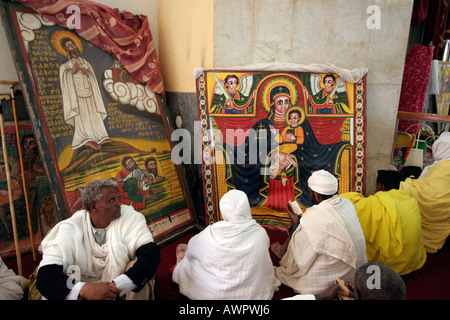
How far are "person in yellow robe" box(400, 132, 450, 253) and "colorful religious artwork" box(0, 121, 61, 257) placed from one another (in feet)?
13.2

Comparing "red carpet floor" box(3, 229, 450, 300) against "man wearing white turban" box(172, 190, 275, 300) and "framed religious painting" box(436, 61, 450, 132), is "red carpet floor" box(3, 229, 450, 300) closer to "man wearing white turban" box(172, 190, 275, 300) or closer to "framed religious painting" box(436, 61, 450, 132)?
"man wearing white turban" box(172, 190, 275, 300)

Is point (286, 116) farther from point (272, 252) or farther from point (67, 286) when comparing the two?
point (67, 286)

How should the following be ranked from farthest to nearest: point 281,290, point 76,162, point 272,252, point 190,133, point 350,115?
point 190,133
point 350,115
point 272,252
point 76,162
point 281,290

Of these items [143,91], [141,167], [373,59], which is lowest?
[141,167]

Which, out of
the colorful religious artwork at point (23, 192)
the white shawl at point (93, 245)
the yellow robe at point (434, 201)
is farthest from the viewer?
the yellow robe at point (434, 201)

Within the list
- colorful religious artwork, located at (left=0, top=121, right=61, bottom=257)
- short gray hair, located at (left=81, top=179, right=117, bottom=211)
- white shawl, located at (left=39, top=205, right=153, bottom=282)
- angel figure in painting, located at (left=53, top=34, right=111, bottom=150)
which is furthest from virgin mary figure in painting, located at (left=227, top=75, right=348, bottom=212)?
colorful religious artwork, located at (left=0, top=121, right=61, bottom=257)

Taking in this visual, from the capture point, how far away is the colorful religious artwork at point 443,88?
21.3 ft

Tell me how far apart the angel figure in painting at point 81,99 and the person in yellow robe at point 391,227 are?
2.76 metres

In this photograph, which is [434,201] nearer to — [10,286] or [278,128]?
[278,128]

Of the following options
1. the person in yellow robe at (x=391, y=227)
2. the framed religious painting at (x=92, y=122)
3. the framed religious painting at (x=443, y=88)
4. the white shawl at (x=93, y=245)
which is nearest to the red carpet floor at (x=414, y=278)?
the person in yellow robe at (x=391, y=227)

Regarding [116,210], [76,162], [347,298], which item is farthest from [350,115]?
[76,162]

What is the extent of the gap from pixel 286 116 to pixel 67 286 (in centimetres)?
288

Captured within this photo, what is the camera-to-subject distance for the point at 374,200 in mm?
2773

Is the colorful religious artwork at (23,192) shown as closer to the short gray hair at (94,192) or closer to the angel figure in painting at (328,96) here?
the short gray hair at (94,192)
